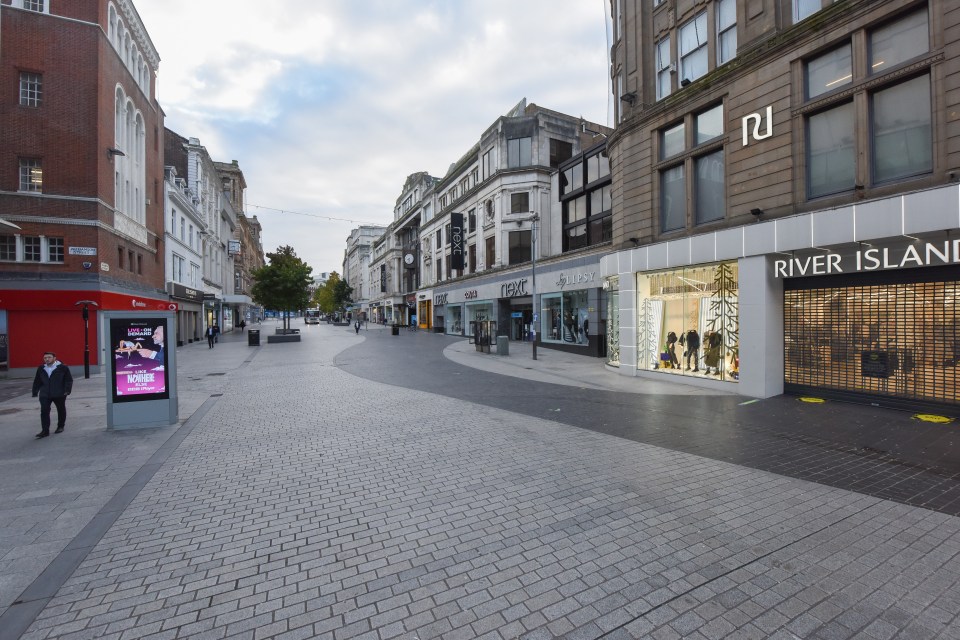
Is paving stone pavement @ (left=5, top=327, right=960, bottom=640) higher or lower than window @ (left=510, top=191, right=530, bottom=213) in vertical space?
lower

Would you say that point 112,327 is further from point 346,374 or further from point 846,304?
point 846,304

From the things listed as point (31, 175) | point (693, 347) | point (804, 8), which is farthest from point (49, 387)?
point (804, 8)

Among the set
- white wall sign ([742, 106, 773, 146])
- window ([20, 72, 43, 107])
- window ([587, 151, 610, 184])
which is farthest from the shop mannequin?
window ([20, 72, 43, 107])

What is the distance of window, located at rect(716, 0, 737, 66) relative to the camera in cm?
1260

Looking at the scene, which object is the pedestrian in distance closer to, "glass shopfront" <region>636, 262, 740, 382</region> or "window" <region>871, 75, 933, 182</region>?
"glass shopfront" <region>636, 262, 740, 382</region>

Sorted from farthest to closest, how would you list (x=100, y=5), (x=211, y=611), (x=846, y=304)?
(x=100, y=5) < (x=846, y=304) < (x=211, y=611)

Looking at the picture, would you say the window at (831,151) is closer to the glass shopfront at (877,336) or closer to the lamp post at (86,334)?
the glass shopfront at (877,336)

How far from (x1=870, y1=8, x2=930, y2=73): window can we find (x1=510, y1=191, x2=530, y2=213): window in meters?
22.7

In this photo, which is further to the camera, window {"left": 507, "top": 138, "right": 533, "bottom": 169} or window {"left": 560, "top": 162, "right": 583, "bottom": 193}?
window {"left": 507, "top": 138, "right": 533, "bottom": 169}

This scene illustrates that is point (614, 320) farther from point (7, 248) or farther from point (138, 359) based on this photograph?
point (7, 248)

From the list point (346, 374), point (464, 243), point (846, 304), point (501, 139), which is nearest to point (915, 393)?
point (846, 304)

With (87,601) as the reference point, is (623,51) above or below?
above

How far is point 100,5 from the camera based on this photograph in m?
17.7

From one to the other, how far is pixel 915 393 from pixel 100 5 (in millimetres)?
30233
